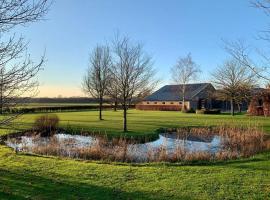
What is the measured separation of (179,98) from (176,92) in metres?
2.36

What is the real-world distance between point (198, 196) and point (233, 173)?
2.66m

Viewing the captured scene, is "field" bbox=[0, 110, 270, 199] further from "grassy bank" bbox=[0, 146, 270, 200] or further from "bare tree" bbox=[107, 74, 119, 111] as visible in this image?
"bare tree" bbox=[107, 74, 119, 111]

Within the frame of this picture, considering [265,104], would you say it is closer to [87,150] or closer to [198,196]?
[87,150]

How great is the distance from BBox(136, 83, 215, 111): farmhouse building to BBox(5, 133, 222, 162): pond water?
132 ft

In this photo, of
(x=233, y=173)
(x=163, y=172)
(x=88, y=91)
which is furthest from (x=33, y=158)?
(x=88, y=91)

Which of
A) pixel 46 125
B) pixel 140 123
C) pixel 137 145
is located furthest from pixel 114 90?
pixel 137 145

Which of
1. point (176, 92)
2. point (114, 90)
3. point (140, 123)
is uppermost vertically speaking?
point (176, 92)

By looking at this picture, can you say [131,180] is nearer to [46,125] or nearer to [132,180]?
[132,180]

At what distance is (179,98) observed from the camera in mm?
69312

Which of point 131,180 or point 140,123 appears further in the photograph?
point 140,123

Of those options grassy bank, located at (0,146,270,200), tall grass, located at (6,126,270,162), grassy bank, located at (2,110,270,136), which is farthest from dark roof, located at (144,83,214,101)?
grassy bank, located at (0,146,270,200)

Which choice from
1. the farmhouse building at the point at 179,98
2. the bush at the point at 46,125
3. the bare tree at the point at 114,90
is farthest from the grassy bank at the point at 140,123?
the farmhouse building at the point at 179,98

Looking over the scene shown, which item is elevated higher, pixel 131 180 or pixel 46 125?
pixel 46 125

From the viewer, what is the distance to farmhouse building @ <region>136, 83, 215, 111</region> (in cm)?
6594
